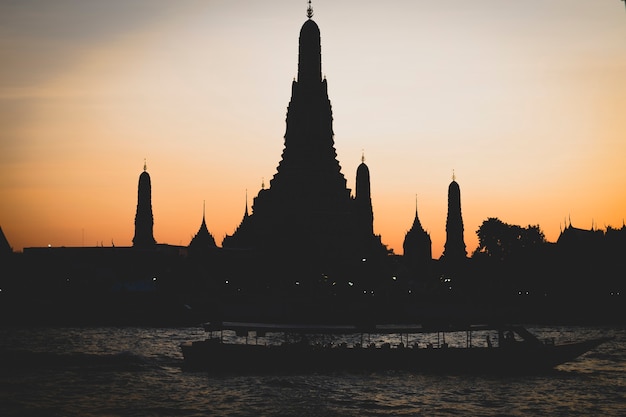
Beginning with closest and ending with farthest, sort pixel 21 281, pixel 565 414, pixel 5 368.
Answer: pixel 565 414, pixel 5 368, pixel 21 281

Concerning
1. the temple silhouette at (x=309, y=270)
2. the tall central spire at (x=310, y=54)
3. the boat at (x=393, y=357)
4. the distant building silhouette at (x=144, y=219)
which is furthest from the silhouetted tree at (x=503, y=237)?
the boat at (x=393, y=357)

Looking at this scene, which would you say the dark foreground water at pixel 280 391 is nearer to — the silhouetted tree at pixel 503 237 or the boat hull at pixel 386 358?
the boat hull at pixel 386 358

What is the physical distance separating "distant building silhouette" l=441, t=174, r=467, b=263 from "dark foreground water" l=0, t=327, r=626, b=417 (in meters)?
114

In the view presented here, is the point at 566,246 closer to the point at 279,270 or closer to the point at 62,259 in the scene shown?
the point at 279,270

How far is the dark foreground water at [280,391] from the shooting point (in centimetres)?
4591

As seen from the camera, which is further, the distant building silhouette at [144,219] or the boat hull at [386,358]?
the distant building silhouette at [144,219]

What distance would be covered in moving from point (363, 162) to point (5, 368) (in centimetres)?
13026

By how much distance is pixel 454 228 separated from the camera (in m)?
187

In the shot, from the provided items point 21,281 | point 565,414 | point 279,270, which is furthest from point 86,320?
point 565,414

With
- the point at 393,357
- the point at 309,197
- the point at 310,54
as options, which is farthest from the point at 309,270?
the point at 393,357

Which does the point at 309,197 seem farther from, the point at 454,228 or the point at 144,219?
the point at 454,228

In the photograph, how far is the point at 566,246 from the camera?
441ft

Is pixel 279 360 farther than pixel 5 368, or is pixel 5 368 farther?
pixel 5 368

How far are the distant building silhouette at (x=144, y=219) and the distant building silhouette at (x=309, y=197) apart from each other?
78.7ft
